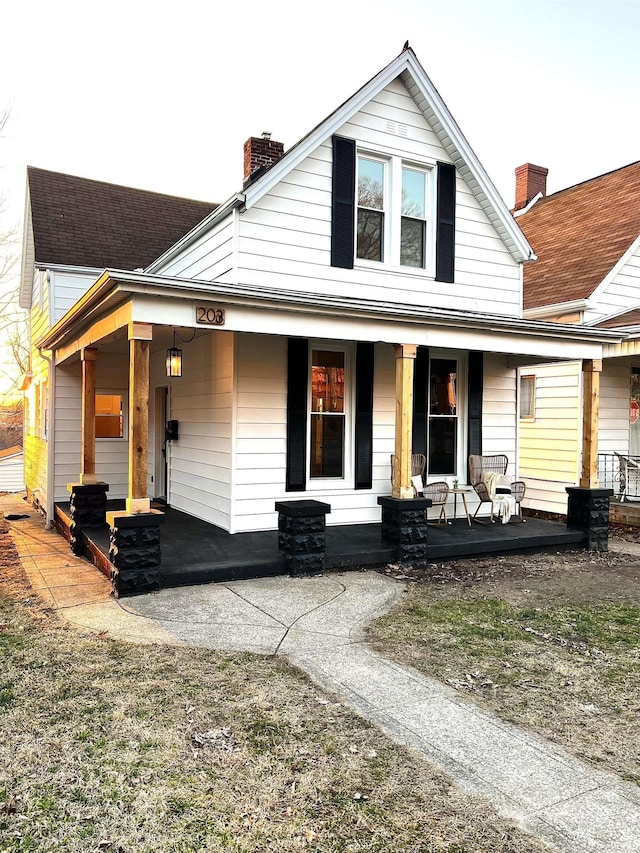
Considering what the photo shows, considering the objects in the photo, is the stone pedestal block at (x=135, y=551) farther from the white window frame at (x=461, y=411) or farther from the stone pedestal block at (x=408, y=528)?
the white window frame at (x=461, y=411)

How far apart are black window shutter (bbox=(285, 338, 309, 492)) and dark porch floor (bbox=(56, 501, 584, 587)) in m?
0.80

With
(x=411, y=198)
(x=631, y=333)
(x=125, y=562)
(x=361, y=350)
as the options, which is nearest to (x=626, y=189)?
(x=631, y=333)

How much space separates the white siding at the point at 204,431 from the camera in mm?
8234

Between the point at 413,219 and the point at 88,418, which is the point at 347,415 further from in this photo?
the point at 88,418

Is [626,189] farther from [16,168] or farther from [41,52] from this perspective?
[16,168]

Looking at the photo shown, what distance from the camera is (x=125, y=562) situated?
5.94m

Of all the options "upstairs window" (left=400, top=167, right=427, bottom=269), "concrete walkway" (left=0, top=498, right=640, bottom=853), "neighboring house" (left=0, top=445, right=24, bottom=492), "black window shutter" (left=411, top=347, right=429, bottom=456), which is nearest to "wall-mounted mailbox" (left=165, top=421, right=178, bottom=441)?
"concrete walkway" (left=0, top=498, right=640, bottom=853)

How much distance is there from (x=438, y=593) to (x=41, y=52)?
1459 centimetres

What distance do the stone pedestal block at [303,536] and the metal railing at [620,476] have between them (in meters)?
7.14

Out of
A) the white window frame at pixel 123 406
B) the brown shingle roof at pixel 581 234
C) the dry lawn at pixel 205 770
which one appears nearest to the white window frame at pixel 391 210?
the brown shingle roof at pixel 581 234

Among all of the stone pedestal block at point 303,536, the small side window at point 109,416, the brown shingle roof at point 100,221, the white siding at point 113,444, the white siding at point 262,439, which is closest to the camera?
the stone pedestal block at point 303,536

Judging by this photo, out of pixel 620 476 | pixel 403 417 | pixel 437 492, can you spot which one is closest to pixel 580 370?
pixel 620 476

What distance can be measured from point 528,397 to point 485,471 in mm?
3403

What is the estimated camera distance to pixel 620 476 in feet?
38.2
